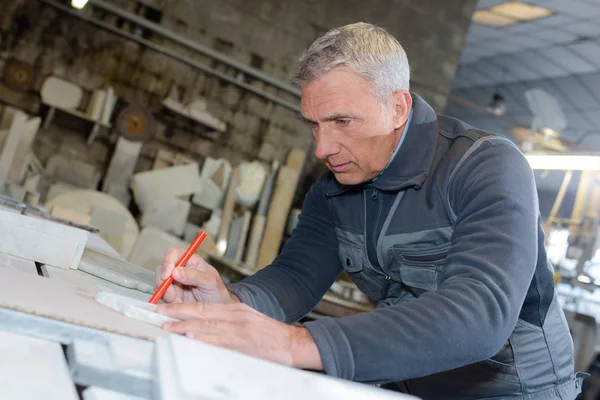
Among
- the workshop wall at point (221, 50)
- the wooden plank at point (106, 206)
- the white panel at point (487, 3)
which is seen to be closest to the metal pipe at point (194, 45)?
the workshop wall at point (221, 50)

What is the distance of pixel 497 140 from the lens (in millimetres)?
1466

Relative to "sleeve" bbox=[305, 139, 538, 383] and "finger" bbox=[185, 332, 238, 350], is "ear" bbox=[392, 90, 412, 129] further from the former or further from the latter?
"finger" bbox=[185, 332, 238, 350]

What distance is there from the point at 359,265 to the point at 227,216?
14.8ft

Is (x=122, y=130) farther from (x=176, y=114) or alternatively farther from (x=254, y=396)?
(x=254, y=396)

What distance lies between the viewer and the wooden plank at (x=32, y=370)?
645 mm

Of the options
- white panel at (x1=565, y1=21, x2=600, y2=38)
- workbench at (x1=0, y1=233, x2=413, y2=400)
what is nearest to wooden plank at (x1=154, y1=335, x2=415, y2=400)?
workbench at (x1=0, y1=233, x2=413, y2=400)

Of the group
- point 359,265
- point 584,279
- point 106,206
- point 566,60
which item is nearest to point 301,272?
point 359,265

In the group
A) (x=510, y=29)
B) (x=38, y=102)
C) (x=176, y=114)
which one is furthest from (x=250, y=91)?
(x=510, y=29)

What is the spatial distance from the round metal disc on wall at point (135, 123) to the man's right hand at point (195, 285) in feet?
15.3

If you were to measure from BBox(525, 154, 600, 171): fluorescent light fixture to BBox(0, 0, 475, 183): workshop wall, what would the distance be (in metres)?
1.77

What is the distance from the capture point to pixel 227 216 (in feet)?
20.5

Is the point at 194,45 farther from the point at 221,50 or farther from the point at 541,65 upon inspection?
the point at 541,65

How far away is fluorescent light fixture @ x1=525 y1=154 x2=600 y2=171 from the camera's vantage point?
4.86 metres

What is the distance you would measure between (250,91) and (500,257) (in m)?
5.55
